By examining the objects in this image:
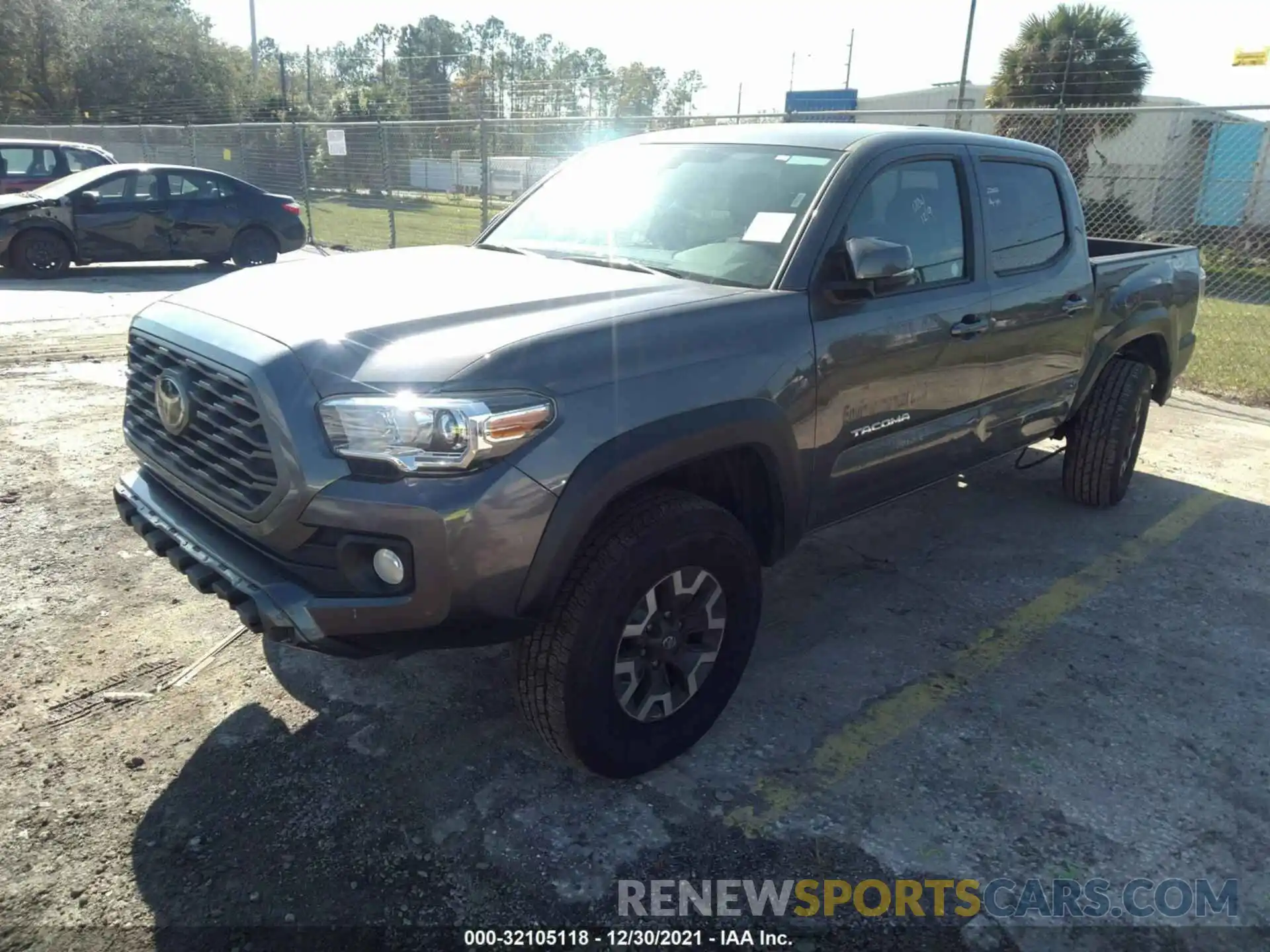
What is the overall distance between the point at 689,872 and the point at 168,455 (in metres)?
1.99

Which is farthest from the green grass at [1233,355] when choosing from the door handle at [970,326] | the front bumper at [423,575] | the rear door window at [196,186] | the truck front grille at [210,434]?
the rear door window at [196,186]

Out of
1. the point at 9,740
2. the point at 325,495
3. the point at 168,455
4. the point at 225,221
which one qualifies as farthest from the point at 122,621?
the point at 225,221

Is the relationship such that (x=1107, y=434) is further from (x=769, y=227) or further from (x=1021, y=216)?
(x=769, y=227)

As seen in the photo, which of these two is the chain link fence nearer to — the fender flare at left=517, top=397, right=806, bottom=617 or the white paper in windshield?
the white paper in windshield

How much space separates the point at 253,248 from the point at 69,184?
7.66ft

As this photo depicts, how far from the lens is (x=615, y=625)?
104 inches

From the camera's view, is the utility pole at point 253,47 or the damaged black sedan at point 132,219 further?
the utility pole at point 253,47

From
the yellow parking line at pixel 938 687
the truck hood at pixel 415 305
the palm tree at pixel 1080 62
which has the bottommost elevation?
the yellow parking line at pixel 938 687

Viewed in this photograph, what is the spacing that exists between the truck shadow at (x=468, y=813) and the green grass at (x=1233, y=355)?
5.74 m

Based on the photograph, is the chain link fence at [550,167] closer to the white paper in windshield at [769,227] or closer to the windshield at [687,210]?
the windshield at [687,210]

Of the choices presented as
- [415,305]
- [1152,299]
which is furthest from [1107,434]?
[415,305]

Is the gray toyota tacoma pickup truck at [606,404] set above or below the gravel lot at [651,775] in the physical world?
above

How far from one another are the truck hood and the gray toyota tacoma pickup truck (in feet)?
0.05

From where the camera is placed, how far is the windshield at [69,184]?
12.0 meters
